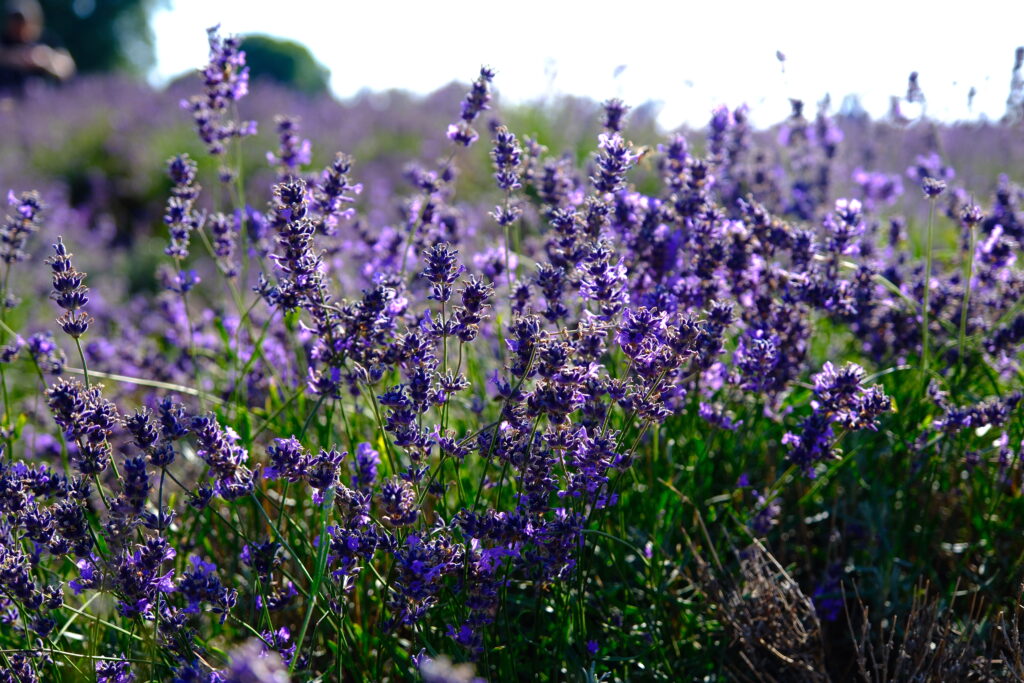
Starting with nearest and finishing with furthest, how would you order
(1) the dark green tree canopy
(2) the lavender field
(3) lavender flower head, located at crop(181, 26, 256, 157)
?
1. (2) the lavender field
2. (3) lavender flower head, located at crop(181, 26, 256, 157)
3. (1) the dark green tree canopy

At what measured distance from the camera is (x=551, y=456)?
60.7 inches

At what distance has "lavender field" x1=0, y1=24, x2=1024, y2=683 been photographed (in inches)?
57.7

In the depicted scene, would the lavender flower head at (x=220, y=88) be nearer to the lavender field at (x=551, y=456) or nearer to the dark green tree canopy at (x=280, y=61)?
the lavender field at (x=551, y=456)

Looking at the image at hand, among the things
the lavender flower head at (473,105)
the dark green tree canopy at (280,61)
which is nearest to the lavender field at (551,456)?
the lavender flower head at (473,105)

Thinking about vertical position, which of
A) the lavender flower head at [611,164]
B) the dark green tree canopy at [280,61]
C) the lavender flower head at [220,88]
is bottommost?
the lavender flower head at [611,164]

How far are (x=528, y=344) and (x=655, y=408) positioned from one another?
0.27 metres

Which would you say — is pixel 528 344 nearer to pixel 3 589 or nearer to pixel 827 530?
pixel 3 589

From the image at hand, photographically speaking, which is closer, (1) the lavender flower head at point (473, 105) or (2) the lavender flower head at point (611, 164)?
(2) the lavender flower head at point (611, 164)

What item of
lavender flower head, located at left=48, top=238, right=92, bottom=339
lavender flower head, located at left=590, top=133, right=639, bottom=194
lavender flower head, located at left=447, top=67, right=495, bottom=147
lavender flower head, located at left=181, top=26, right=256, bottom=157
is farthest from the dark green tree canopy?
lavender flower head, located at left=48, top=238, right=92, bottom=339

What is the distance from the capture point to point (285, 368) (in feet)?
9.48

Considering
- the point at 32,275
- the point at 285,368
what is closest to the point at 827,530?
the point at 285,368

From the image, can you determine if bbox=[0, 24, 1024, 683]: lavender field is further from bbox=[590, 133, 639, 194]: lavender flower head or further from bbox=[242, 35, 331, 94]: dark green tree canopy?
bbox=[242, 35, 331, 94]: dark green tree canopy

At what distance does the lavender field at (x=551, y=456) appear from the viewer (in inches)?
57.7

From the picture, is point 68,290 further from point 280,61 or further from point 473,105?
point 280,61
